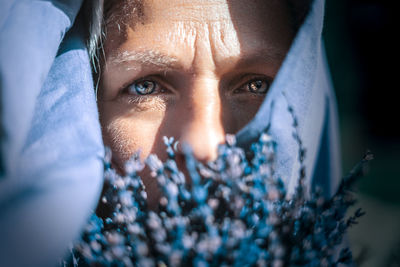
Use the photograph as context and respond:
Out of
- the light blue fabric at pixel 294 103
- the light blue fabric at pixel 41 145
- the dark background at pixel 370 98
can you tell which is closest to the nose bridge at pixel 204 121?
the light blue fabric at pixel 294 103

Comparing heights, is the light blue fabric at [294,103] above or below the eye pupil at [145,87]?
above

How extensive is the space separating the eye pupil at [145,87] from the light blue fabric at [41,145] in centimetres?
27

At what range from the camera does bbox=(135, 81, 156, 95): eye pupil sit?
124 centimetres

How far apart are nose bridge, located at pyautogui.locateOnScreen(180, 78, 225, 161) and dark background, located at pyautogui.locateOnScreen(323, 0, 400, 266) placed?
6.34 ft

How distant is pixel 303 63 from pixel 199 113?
15.3 inches

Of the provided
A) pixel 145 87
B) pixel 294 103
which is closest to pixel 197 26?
pixel 145 87

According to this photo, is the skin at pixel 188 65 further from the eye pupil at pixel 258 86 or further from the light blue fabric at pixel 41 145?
the light blue fabric at pixel 41 145

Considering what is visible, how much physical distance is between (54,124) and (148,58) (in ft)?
1.36

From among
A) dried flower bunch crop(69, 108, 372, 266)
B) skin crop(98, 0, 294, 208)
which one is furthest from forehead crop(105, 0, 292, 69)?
dried flower bunch crop(69, 108, 372, 266)

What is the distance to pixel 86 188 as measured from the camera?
0.81 metres

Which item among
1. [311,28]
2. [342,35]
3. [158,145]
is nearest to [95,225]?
[158,145]

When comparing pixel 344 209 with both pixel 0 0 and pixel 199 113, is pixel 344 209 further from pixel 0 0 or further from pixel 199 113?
pixel 0 0

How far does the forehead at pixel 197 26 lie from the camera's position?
43.5 inches

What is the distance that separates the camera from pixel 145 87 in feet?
4.09
